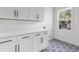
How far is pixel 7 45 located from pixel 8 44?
0.08 feet

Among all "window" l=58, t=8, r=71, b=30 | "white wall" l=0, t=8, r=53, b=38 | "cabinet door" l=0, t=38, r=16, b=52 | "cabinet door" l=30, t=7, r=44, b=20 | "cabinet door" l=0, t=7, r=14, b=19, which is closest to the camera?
"cabinet door" l=0, t=38, r=16, b=52

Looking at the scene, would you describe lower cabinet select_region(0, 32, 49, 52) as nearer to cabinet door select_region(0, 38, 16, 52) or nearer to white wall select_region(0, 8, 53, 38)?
cabinet door select_region(0, 38, 16, 52)

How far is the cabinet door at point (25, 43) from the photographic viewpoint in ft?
6.12

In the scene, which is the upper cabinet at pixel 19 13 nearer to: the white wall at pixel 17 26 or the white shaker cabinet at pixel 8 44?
the white wall at pixel 17 26

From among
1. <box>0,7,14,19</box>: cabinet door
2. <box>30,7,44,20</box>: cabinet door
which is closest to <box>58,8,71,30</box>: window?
<box>30,7,44,20</box>: cabinet door

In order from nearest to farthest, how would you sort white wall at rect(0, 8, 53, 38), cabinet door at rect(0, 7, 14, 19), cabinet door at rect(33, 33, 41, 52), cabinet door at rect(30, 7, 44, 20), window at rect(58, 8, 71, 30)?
cabinet door at rect(0, 7, 14, 19) < white wall at rect(0, 8, 53, 38) < cabinet door at rect(33, 33, 41, 52) < cabinet door at rect(30, 7, 44, 20) < window at rect(58, 8, 71, 30)

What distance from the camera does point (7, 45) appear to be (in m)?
1.55

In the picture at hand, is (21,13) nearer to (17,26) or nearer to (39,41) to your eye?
(17,26)

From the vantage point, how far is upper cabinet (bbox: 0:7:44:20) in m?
1.89

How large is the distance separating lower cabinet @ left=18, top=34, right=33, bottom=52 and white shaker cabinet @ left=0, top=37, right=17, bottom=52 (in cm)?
18

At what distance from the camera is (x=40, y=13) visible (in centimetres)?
317

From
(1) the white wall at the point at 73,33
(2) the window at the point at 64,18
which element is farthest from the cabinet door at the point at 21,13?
(2) the window at the point at 64,18

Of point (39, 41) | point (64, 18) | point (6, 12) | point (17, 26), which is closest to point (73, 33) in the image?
point (64, 18)
